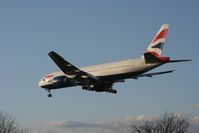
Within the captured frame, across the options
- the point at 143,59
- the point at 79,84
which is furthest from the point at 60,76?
the point at 143,59

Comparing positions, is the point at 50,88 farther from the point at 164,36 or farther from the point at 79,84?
the point at 164,36

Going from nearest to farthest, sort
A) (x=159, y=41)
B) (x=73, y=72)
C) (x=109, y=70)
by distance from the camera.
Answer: (x=109, y=70), (x=73, y=72), (x=159, y=41)

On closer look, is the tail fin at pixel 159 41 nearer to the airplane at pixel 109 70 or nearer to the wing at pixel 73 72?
the airplane at pixel 109 70

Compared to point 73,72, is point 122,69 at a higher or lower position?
lower

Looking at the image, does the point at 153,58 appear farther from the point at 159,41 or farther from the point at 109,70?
the point at 109,70

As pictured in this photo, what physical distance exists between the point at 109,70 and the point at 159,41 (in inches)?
340

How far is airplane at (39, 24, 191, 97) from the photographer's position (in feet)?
520

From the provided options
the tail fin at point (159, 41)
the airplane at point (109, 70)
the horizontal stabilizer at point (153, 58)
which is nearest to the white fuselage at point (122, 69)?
the airplane at point (109, 70)

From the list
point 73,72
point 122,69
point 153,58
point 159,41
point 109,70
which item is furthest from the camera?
point 159,41

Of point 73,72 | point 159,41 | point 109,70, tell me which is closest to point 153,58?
point 159,41

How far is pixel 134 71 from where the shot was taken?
15925cm

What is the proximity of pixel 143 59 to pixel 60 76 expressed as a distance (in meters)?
14.1

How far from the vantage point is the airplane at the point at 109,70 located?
158 meters

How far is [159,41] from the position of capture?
162 meters
